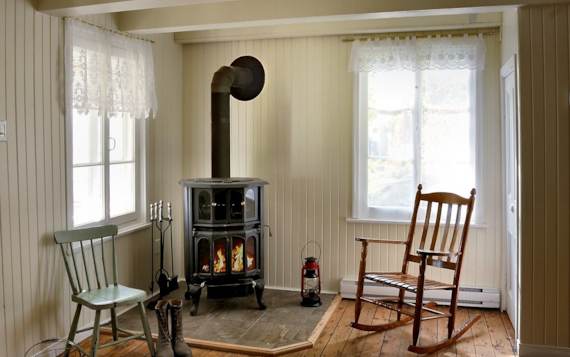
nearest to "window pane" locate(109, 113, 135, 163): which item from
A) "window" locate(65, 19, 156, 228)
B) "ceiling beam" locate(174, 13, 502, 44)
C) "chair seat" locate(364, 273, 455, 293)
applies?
"window" locate(65, 19, 156, 228)

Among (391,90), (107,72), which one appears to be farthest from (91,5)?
(391,90)

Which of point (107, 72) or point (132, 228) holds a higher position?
point (107, 72)

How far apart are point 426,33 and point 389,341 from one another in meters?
2.32

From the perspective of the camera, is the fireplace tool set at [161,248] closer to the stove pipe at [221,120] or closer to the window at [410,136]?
the stove pipe at [221,120]

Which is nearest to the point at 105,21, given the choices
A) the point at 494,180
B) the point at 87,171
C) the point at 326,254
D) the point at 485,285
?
the point at 87,171

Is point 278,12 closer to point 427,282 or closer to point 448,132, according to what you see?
point 448,132

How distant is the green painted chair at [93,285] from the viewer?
10.3ft

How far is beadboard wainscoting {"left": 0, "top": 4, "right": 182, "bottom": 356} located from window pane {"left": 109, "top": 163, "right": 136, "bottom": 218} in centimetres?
62

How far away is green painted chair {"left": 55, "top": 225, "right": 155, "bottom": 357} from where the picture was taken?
3143 mm

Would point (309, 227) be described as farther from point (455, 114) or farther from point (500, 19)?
point (500, 19)

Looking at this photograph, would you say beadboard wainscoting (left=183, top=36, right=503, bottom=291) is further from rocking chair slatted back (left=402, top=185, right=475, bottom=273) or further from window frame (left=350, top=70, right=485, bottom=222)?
rocking chair slatted back (left=402, top=185, right=475, bottom=273)

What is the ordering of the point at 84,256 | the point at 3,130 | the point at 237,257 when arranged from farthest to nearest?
the point at 237,257 → the point at 84,256 → the point at 3,130

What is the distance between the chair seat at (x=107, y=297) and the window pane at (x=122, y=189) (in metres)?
0.87

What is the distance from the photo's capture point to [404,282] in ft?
12.0
